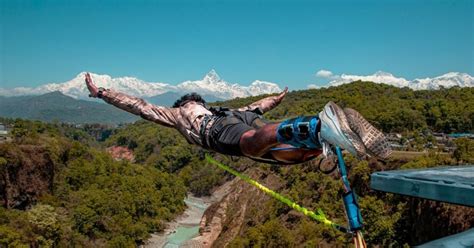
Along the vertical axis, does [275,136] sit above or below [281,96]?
below

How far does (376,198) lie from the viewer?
1136 inches

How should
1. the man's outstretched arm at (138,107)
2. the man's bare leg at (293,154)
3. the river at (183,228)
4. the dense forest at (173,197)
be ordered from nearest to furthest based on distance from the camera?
1. the man's bare leg at (293,154)
2. the man's outstretched arm at (138,107)
3. the dense forest at (173,197)
4. the river at (183,228)

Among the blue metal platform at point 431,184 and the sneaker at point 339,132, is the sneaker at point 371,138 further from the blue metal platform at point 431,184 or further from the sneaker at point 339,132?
the blue metal platform at point 431,184

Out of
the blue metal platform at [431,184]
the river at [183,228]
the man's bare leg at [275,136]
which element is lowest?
the river at [183,228]

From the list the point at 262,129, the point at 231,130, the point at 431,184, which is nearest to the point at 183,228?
the point at 231,130

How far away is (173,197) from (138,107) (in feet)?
194

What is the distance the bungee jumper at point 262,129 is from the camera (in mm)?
2205

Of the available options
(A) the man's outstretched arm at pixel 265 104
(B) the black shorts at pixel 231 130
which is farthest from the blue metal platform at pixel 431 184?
(A) the man's outstretched arm at pixel 265 104

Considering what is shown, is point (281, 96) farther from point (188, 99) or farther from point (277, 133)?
point (277, 133)

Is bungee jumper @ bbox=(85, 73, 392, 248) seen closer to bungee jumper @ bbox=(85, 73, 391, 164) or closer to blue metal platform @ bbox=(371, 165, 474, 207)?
bungee jumper @ bbox=(85, 73, 391, 164)

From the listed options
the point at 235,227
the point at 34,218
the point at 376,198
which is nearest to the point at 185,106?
the point at 376,198

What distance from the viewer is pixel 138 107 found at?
3.93 m

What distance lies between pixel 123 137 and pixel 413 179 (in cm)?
12006

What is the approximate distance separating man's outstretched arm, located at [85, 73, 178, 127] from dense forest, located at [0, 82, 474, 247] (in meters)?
14.1
